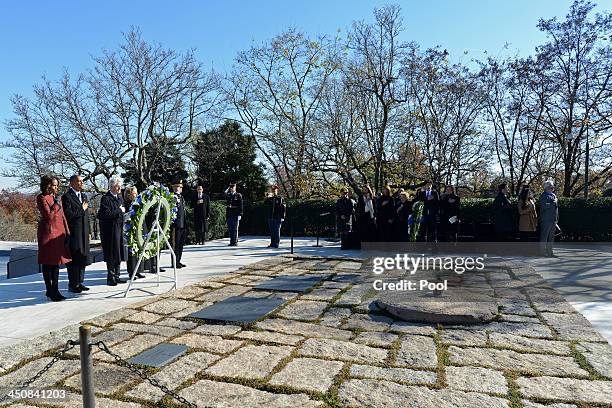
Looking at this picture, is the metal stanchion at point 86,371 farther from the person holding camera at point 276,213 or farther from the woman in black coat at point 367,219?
the person holding camera at point 276,213

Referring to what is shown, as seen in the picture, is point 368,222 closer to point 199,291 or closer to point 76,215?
point 199,291

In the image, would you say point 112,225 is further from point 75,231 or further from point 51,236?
point 51,236

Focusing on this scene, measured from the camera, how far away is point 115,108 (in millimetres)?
18047

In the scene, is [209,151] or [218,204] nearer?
[218,204]

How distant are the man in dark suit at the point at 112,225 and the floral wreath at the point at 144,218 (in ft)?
0.88

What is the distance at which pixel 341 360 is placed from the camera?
148 inches

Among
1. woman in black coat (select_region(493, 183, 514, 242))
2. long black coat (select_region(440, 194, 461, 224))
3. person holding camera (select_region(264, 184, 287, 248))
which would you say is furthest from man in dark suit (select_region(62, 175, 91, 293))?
woman in black coat (select_region(493, 183, 514, 242))

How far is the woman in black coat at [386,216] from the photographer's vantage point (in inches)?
434

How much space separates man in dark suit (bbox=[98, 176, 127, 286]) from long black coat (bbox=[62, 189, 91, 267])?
0.34 metres

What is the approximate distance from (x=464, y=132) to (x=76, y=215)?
14.5 meters

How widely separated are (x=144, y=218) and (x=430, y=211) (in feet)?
21.6

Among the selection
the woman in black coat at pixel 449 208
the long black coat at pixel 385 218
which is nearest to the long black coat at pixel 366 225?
the long black coat at pixel 385 218

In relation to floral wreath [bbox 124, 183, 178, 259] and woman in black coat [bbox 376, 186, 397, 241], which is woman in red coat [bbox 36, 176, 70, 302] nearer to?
floral wreath [bbox 124, 183, 178, 259]

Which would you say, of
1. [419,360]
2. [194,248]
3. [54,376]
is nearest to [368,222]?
[194,248]
